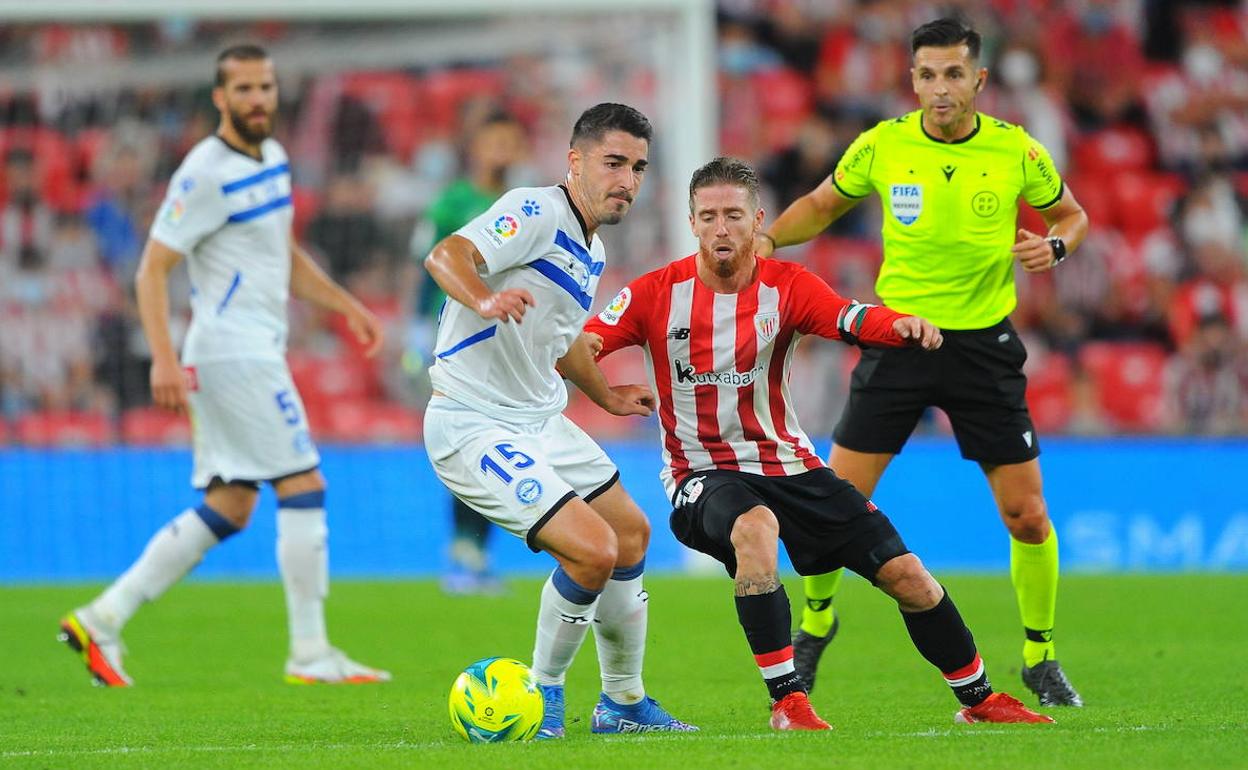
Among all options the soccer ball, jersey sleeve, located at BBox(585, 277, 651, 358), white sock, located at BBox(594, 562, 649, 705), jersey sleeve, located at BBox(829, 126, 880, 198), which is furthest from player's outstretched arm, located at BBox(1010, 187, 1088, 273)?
the soccer ball

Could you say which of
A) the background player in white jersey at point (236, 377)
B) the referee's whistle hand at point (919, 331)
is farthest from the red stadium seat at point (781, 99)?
the referee's whistle hand at point (919, 331)

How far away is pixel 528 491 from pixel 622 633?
63cm

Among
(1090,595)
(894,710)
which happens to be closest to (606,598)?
(894,710)

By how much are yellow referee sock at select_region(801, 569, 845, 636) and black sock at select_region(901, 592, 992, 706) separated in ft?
3.90

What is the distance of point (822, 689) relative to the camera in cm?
701

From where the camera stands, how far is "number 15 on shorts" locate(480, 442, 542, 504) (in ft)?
18.3

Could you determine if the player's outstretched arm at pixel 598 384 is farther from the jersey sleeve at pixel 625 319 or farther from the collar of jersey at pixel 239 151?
the collar of jersey at pixel 239 151

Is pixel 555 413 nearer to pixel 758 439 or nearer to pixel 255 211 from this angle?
pixel 758 439

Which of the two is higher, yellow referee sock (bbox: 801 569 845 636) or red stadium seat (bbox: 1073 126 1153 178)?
red stadium seat (bbox: 1073 126 1153 178)

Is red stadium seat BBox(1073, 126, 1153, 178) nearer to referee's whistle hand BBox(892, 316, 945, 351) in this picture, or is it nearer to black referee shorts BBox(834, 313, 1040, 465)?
black referee shorts BBox(834, 313, 1040, 465)

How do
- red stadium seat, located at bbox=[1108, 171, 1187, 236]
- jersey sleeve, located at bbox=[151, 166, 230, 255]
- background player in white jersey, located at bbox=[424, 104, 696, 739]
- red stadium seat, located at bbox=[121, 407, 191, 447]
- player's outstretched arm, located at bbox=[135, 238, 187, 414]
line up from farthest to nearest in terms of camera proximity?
red stadium seat, located at bbox=[1108, 171, 1187, 236], red stadium seat, located at bbox=[121, 407, 191, 447], jersey sleeve, located at bbox=[151, 166, 230, 255], player's outstretched arm, located at bbox=[135, 238, 187, 414], background player in white jersey, located at bbox=[424, 104, 696, 739]

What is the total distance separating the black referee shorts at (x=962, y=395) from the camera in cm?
672

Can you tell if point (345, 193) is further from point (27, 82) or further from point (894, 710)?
point (894, 710)

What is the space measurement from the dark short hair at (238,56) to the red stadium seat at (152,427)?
678 centimetres
